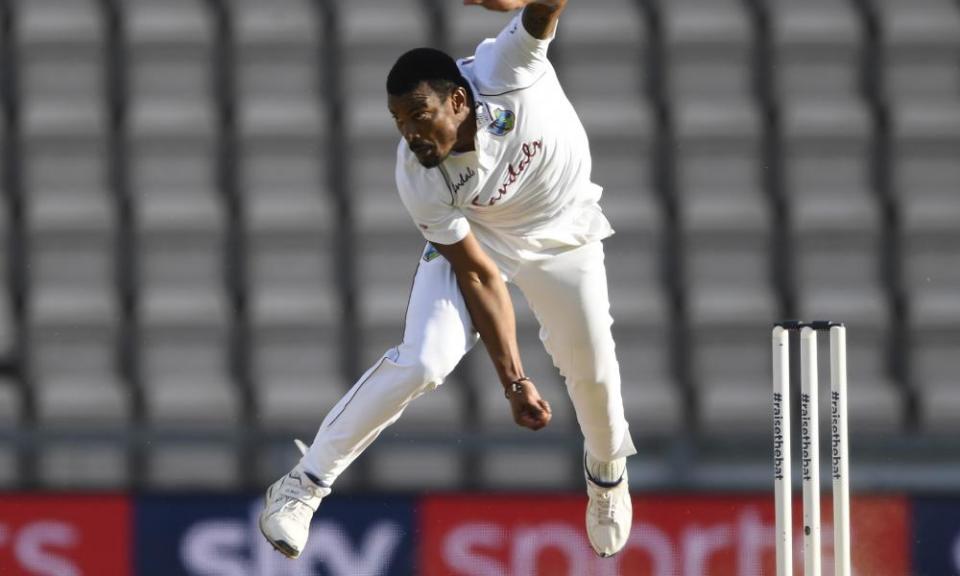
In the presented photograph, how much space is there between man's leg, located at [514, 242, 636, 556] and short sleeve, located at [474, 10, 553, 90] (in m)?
0.46

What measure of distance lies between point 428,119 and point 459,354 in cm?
58

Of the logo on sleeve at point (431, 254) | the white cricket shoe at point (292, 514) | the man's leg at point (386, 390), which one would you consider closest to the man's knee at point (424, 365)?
the man's leg at point (386, 390)

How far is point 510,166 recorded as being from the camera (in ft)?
12.1

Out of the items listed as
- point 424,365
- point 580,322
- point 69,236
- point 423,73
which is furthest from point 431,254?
point 69,236

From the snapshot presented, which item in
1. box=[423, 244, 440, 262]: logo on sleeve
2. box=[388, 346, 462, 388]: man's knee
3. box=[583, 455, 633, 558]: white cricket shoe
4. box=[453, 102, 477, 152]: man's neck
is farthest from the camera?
box=[583, 455, 633, 558]: white cricket shoe

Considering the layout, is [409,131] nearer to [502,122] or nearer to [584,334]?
[502,122]

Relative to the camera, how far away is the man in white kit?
355 cm

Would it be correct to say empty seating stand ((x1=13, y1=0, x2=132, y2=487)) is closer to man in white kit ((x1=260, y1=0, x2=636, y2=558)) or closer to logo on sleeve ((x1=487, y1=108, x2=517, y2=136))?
man in white kit ((x1=260, y1=0, x2=636, y2=558))

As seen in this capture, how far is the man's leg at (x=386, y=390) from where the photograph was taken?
3.68 m

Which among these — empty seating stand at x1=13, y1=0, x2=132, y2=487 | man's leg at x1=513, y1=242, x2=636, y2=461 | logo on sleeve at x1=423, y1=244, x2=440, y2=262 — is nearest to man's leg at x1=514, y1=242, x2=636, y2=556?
man's leg at x1=513, y1=242, x2=636, y2=461

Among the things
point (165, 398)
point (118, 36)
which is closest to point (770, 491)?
point (165, 398)

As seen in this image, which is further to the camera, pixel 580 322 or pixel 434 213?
pixel 580 322

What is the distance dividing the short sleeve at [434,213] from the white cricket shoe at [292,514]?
0.67 metres

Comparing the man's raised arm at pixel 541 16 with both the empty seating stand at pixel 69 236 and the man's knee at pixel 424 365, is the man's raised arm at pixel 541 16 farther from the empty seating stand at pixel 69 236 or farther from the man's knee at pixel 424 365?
the empty seating stand at pixel 69 236
